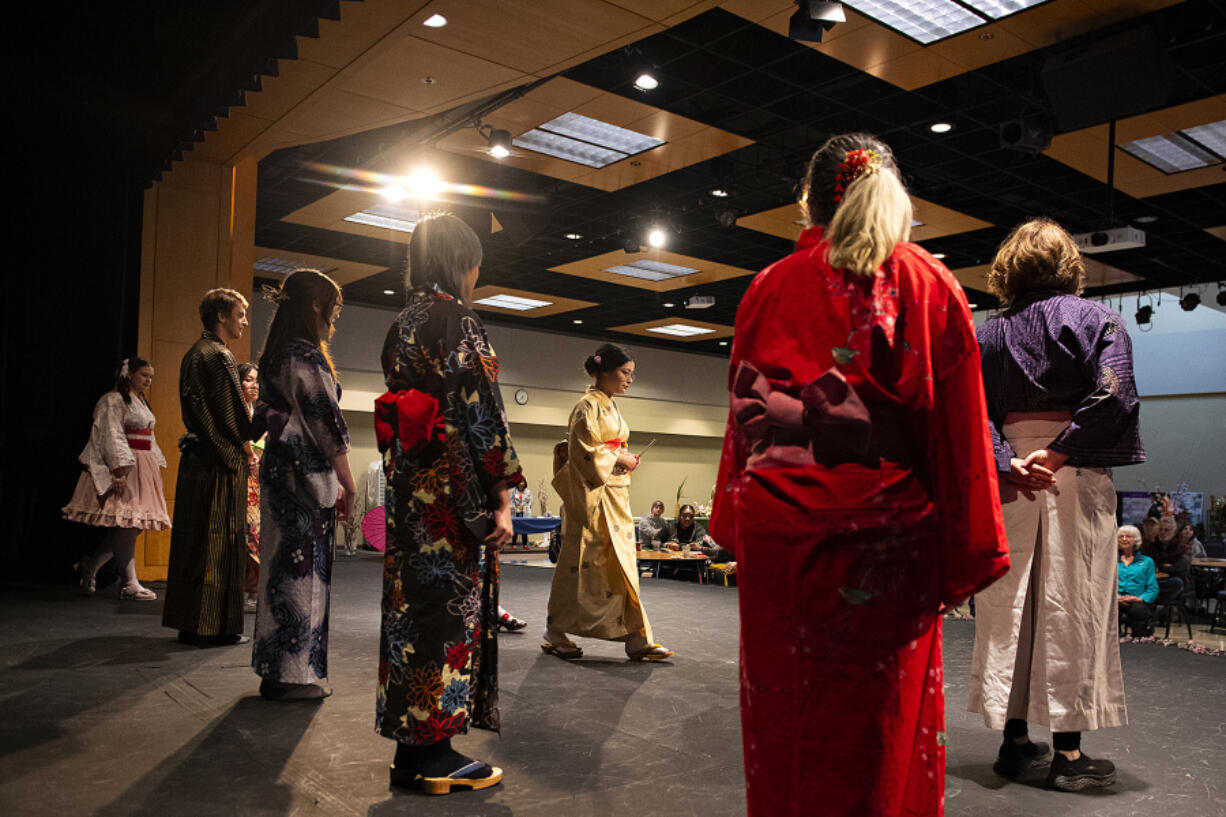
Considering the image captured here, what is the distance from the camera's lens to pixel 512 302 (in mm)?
13719

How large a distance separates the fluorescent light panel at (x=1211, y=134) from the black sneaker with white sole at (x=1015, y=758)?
6.03 m

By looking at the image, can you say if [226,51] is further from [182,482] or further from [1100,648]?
[1100,648]

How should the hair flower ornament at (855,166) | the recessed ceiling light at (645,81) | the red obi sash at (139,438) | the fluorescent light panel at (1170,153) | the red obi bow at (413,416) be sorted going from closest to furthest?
the hair flower ornament at (855,166), the red obi bow at (413,416), the red obi sash at (139,438), the recessed ceiling light at (645,81), the fluorescent light panel at (1170,153)

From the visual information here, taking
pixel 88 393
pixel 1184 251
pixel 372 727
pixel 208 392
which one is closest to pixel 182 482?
pixel 208 392

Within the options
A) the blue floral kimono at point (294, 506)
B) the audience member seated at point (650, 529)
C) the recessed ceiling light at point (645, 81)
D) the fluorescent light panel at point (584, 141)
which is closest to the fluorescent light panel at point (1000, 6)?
the recessed ceiling light at point (645, 81)

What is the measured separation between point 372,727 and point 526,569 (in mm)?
6170

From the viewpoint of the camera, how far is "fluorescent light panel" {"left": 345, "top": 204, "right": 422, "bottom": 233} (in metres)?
9.00

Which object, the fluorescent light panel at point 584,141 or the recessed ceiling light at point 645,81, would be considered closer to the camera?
the recessed ceiling light at point 645,81

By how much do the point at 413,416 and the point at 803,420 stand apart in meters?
1.18

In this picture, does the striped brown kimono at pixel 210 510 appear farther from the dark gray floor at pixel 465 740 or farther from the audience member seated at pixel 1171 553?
the audience member seated at pixel 1171 553

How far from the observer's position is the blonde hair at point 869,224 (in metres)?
1.35

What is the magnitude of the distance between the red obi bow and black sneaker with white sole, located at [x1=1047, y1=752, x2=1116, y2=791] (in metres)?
1.80

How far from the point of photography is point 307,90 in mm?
5305

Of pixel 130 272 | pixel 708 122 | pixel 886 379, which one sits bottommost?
pixel 886 379
